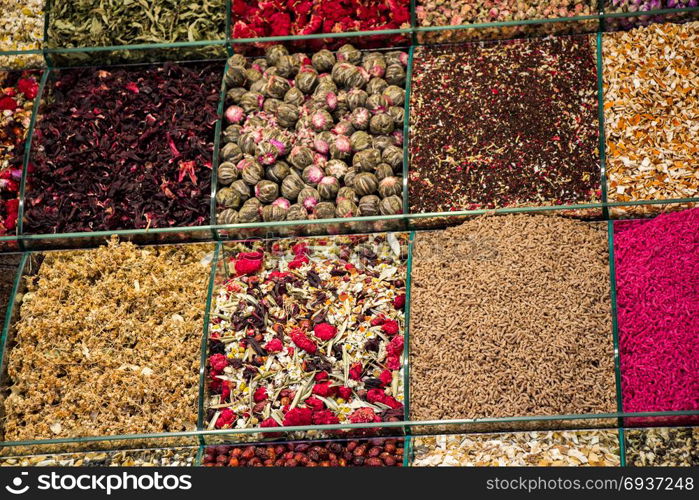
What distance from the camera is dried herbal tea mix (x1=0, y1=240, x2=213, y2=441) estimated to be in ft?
10.8

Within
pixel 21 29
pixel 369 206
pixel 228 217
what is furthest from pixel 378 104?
pixel 21 29

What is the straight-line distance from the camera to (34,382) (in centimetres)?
339

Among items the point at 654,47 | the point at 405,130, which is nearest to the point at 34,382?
the point at 405,130

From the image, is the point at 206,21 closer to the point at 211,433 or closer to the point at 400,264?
the point at 400,264

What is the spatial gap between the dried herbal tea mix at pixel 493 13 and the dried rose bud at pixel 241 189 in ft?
3.69

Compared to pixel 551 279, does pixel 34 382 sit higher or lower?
lower

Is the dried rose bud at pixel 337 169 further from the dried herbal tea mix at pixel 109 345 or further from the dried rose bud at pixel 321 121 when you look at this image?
the dried herbal tea mix at pixel 109 345

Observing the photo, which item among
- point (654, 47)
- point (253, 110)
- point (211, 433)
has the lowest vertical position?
point (211, 433)

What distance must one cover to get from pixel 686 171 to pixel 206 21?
2293 mm

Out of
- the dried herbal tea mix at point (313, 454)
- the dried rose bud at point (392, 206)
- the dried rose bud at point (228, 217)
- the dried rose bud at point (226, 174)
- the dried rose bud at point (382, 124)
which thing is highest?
the dried rose bud at point (382, 124)

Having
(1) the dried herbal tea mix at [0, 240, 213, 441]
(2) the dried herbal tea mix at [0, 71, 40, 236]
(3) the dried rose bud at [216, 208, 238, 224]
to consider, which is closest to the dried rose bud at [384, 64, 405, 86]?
(3) the dried rose bud at [216, 208, 238, 224]

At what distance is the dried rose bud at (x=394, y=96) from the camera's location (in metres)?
4.09

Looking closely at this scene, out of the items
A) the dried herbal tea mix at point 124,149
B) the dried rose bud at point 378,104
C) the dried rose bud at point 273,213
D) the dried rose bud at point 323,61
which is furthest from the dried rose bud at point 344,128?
the dried herbal tea mix at point 124,149

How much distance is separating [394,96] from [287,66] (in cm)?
54
